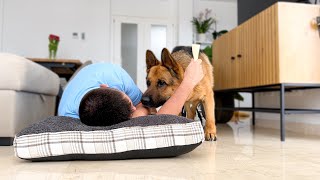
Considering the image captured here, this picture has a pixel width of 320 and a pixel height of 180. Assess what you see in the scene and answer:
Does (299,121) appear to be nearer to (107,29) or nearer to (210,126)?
(210,126)

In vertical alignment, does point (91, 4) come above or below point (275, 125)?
above

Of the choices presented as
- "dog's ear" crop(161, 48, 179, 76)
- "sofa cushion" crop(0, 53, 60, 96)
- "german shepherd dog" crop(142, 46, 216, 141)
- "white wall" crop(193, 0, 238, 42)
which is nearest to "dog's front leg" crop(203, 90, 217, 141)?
"german shepherd dog" crop(142, 46, 216, 141)

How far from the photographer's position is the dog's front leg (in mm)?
2068

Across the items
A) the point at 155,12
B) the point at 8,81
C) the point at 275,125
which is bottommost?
the point at 275,125

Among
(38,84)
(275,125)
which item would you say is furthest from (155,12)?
(38,84)

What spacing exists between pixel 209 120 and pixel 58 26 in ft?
15.8

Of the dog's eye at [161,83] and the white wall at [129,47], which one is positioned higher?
the white wall at [129,47]

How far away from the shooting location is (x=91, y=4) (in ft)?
20.4

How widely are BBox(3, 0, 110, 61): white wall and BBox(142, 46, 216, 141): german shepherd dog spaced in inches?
170

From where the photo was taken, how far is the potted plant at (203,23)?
22.1 ft

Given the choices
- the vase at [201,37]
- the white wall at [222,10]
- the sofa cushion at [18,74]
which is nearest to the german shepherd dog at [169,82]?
the sofa cushion at [18,74]

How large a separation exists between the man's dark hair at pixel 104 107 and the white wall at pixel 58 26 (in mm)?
5003

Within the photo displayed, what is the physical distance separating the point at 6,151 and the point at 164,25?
5.39 metres

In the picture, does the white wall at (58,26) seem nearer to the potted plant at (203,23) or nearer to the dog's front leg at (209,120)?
the potted plant at (203,23)
